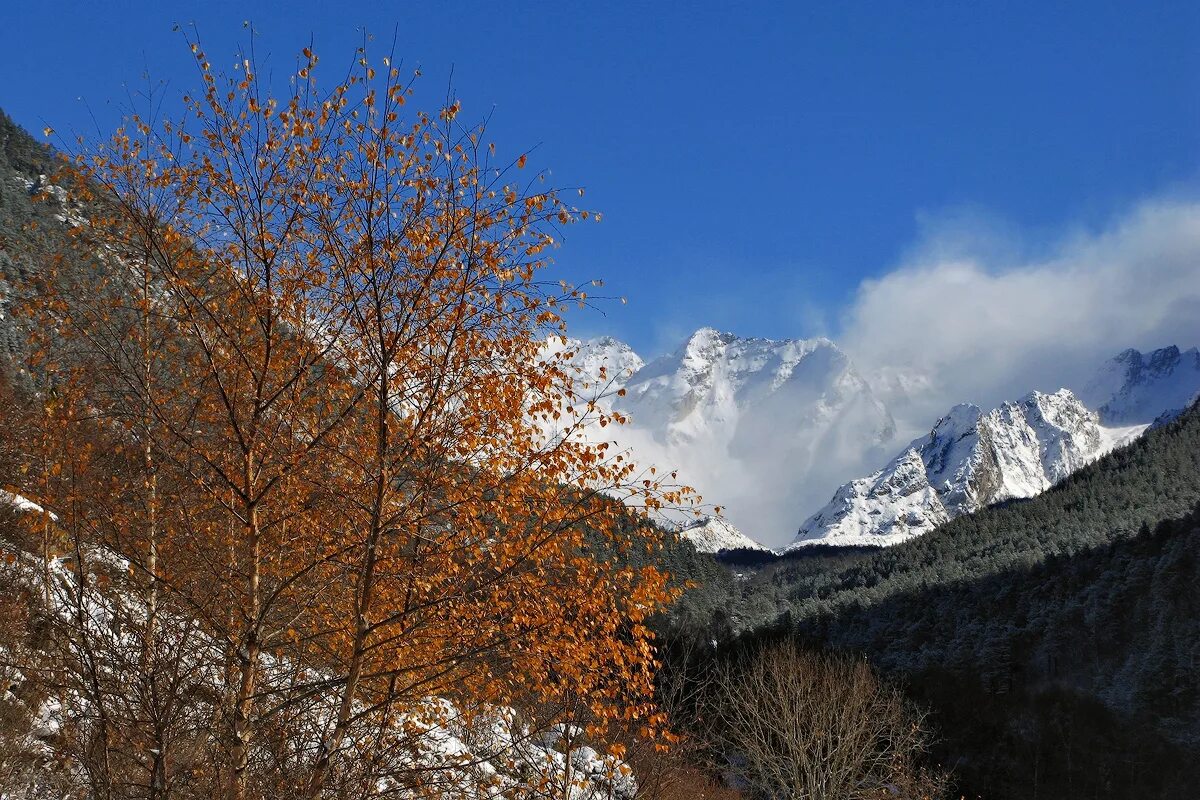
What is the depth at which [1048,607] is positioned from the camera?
70312 mm

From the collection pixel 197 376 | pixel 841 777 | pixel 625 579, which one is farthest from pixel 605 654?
pixel 841 777

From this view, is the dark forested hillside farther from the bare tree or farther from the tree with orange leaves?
the tree with orange leaves

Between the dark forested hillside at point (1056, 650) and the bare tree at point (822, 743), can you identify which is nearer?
the bare tree at point (822, 743)

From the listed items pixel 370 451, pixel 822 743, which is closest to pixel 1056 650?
pixel 822 743

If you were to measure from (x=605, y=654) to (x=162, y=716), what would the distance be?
3.97 meters

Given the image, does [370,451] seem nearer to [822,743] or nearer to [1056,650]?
[822,743]

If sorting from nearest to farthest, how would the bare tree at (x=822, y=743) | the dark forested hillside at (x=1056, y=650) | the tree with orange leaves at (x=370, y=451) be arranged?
the tree with orange leaves at (x=370, y=451)
the bare tree at (x=822, y=743)
the dark forested hillside at (x=1056, y=650)

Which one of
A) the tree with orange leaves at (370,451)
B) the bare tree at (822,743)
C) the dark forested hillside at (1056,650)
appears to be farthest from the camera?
the dark forested hillside at (1056,650)

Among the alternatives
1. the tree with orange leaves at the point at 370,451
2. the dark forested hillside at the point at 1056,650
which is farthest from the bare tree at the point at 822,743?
the dark forested hillside at the point at 1056,650

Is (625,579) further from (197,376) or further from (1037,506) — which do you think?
(1037,506)

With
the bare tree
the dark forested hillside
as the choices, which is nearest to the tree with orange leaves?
the bare tree

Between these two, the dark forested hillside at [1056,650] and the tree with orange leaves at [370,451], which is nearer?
the tree with orange leaves at [370,451]

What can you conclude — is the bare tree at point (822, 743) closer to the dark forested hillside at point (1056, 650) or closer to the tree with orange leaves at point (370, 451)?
the tree with orange leaves at point (370, 451)

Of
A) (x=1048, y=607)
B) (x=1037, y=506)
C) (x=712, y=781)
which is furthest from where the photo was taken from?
(x=1037, y=506)
